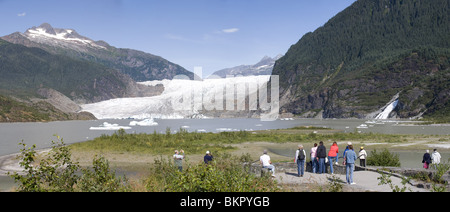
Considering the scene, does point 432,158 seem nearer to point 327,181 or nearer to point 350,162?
point 350,162

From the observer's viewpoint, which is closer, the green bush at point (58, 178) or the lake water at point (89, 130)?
the green bush at point (58, 178)

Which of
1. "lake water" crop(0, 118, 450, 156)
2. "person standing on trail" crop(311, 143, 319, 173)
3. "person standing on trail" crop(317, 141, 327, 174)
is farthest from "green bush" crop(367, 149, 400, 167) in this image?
"lake water" crop(0, 118, 450, 156)

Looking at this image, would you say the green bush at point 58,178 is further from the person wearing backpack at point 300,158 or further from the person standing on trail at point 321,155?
the person standing on trail at point 321,155

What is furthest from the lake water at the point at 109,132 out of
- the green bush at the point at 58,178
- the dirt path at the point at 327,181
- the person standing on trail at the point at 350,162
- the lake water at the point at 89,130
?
the person standing on trail at the point at 350,162

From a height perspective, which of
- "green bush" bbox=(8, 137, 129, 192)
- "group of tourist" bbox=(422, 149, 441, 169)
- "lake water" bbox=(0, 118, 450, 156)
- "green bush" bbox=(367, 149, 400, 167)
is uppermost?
"green bush" bbox=(8, 137, 129, 192)

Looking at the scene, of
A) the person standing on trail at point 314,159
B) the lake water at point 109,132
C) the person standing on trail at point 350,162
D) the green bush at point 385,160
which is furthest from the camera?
the lake water at point 109,132

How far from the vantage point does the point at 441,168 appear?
17641mm

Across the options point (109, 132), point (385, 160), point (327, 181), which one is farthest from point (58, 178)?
point (109, 132)

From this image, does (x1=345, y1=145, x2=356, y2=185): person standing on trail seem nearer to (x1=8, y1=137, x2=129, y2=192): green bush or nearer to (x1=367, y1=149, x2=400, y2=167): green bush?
(x1=367, y1=149, x2=400, y2=167): green bush
